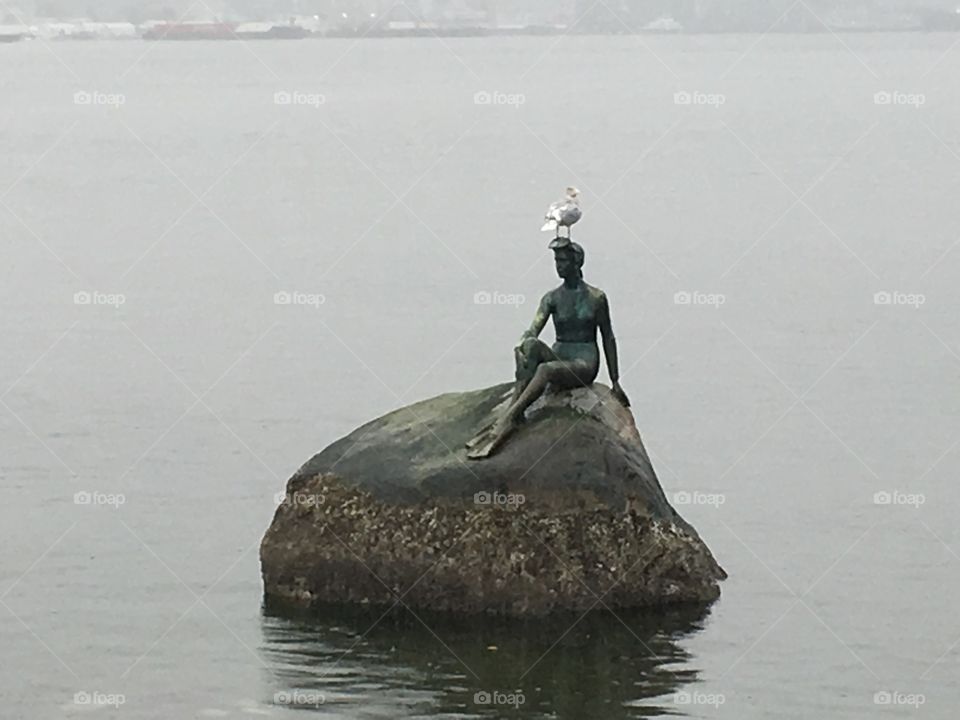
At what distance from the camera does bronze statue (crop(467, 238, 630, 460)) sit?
26.2 meters

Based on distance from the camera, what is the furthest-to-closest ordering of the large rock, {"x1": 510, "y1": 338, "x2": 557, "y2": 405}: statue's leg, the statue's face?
1. the statue's face
2. {"x1": 510, "y1": 338, "x2": 557, "y2": 405}: statue's leg
3. the large rock

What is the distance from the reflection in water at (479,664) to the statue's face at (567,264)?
373 centimetres

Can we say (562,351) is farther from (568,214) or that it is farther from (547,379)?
(568,214)

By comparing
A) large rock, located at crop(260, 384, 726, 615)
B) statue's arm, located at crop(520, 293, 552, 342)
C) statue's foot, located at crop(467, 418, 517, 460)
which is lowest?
large rock, located at crop(260, 384, 726, 615)

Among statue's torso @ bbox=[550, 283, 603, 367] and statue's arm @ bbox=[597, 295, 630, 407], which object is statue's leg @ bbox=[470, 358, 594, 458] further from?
statue's arm @ bbox=[597, 295, 630, 407]

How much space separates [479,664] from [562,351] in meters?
3.62

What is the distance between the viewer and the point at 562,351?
26641 mm

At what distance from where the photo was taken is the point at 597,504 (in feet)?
85.1

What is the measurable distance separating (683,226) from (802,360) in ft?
77.5

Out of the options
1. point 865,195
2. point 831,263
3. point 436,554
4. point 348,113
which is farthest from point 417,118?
point 436,554

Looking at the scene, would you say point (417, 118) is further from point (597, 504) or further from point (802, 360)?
point (597, 504)

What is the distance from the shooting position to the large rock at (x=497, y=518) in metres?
25.9

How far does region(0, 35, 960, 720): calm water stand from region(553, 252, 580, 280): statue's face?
381 centimetres

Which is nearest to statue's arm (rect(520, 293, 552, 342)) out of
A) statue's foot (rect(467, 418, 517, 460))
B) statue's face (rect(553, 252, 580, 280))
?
statue's face (rect(553, 252, 580, 280))
